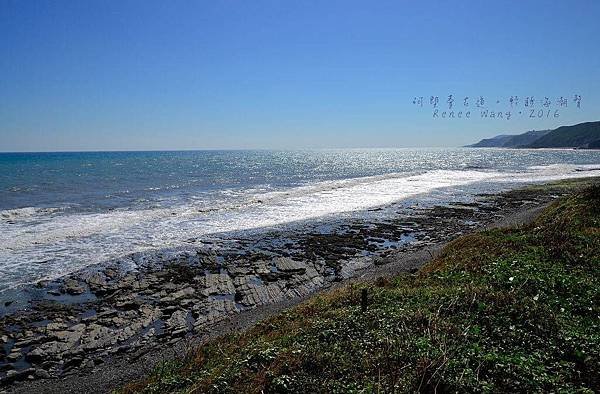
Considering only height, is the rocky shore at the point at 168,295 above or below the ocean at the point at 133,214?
below

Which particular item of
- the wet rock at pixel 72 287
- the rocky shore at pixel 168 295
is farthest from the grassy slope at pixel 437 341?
the wet rock at pixel 72 287

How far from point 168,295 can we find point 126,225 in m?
16.3

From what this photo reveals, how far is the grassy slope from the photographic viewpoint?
689 cm

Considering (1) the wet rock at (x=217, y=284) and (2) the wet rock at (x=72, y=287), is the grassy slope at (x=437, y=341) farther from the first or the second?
(2) the wet rock at (x=72, y=287)

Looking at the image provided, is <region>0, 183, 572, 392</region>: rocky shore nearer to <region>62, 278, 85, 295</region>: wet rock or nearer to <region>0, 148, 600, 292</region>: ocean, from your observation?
<region>62, 278, 85, 295</region>: wet rock

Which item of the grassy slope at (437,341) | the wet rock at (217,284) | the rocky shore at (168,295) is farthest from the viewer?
the wet rock at (217,284)

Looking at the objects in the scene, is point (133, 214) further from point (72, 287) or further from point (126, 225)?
point (72, 287)

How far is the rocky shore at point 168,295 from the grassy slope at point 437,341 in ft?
10.6

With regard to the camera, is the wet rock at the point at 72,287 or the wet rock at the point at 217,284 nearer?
the wet rock at the point at 72,287

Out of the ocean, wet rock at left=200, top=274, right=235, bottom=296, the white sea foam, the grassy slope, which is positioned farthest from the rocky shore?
the grassy slope

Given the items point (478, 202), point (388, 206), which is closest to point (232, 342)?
point (388, 206)

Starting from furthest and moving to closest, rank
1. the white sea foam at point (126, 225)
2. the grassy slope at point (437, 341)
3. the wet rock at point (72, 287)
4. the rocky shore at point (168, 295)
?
the white sea foam at point (126, 225), the wet rock at point (72, 287), the rocky shore at point (168, 295), the grassy slope at point (437, 341)

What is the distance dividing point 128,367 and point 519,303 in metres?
11.5

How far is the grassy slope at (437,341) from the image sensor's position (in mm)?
6891
